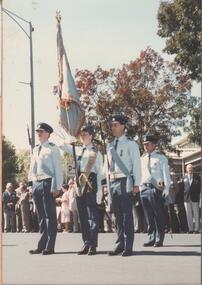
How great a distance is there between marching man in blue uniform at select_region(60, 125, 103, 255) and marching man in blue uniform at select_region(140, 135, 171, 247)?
0.92 m

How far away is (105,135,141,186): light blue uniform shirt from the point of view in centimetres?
615

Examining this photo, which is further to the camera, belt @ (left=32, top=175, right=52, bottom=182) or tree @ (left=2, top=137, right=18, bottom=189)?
belt @ (left=32, top=175, right=52, bottom=182)

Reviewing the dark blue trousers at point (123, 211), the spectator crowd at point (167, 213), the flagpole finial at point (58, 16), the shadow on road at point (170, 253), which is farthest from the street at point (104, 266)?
the flagpole finial at point (58, 16)

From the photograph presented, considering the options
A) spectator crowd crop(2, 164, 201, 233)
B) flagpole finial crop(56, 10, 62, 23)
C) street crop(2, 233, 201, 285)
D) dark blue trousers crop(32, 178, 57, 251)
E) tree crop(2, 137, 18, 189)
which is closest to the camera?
street crop(2, 233, 201, 285)

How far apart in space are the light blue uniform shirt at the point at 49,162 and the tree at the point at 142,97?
1.62ft

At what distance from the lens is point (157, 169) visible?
7230 mm

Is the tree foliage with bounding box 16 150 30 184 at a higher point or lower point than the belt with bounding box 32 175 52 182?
higher

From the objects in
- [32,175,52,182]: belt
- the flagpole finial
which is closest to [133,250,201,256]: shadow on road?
[32,175,52,182]: belt

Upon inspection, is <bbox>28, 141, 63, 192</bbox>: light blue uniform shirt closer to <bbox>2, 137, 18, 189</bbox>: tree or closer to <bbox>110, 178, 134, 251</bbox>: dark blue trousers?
<bbox>2, 137, 18, 189</bbox>: tree

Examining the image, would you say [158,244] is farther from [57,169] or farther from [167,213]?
[167,213]

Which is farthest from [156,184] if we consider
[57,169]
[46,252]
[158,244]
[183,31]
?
[183,31]

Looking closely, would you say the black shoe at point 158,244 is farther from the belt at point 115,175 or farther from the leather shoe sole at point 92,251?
the belt at point 115,175

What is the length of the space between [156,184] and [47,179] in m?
1.46

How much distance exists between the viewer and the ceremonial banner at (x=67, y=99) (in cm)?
562
